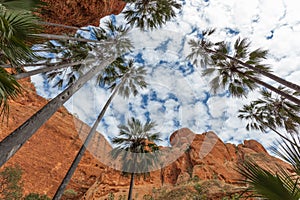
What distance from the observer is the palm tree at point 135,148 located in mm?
12984

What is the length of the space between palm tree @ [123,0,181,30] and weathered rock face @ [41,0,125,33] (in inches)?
118

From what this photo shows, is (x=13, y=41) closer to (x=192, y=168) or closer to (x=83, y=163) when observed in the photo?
(x=83, y=163)

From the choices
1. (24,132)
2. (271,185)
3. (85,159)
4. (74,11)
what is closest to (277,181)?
(271,185)

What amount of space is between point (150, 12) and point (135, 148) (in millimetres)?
9839

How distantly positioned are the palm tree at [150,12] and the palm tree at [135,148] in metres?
6.96

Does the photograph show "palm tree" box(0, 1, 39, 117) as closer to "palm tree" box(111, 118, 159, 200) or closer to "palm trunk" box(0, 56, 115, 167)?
"palm trunk" box(0, 56, 115, 167)

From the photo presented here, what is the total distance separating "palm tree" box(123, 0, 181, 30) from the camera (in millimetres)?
11531

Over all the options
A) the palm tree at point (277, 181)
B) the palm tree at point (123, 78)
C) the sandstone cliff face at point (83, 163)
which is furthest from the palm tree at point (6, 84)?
the sandstone cliff face at point (83, 163)

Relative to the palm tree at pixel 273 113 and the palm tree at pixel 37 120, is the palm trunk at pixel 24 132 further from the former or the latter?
the palm tree at pixel 273 113

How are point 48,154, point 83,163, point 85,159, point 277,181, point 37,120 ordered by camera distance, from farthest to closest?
point 85,159, point 83,163, point 48,154, point 37,120, point 277,181

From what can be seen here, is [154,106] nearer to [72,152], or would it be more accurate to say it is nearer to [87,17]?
[87,17]

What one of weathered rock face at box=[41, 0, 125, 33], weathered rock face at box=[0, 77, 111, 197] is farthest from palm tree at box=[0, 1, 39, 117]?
weathered rock face at box=[0, 77, 111, 197]

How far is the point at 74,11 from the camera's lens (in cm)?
1282

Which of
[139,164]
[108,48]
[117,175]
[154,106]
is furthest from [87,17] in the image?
[117,175]
